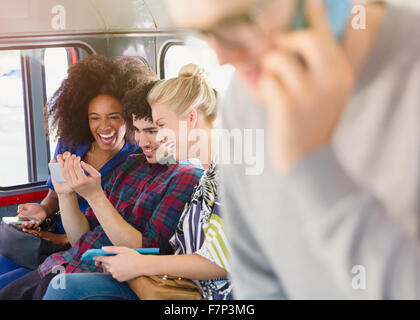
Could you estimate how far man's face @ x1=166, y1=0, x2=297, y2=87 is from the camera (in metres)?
0.40

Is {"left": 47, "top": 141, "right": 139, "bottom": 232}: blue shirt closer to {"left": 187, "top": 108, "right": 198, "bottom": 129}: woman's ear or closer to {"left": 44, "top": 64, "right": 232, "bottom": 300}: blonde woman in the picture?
{"left": 44, "top": 64, "right": 232, "bottom": 300}: blonde woman

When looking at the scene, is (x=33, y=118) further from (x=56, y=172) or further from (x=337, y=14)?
(x=337, y=14)

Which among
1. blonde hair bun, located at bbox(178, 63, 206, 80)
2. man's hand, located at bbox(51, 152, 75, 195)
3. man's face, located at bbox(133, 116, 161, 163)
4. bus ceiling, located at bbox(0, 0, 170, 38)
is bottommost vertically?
man's hand, located at bbox(51, 152, 75, 195)

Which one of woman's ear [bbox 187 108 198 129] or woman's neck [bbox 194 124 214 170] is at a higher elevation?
woman's ear [bbox 187 108 198 129]

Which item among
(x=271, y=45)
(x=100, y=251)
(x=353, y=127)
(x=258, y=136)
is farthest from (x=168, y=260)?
(x=271, y=45)

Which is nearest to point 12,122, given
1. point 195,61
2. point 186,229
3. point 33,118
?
point 33,118

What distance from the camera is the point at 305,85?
39 cm

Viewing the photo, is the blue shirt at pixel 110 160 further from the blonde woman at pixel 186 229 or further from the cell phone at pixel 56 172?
the blonde woman at pixel 186 229

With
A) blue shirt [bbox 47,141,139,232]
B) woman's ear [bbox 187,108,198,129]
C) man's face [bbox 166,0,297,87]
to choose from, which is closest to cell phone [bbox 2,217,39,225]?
blue shirt [bbox 47,141,139,232]

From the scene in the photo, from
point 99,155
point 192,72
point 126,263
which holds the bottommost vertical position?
point 126,263

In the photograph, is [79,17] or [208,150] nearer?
[208,150]

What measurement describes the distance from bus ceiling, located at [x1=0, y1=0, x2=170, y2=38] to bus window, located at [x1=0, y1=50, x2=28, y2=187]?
0.44 feet

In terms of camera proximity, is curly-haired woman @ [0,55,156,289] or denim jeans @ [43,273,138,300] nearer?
denim jeans @ [43,273,138,300]

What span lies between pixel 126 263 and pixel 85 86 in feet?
3.03
